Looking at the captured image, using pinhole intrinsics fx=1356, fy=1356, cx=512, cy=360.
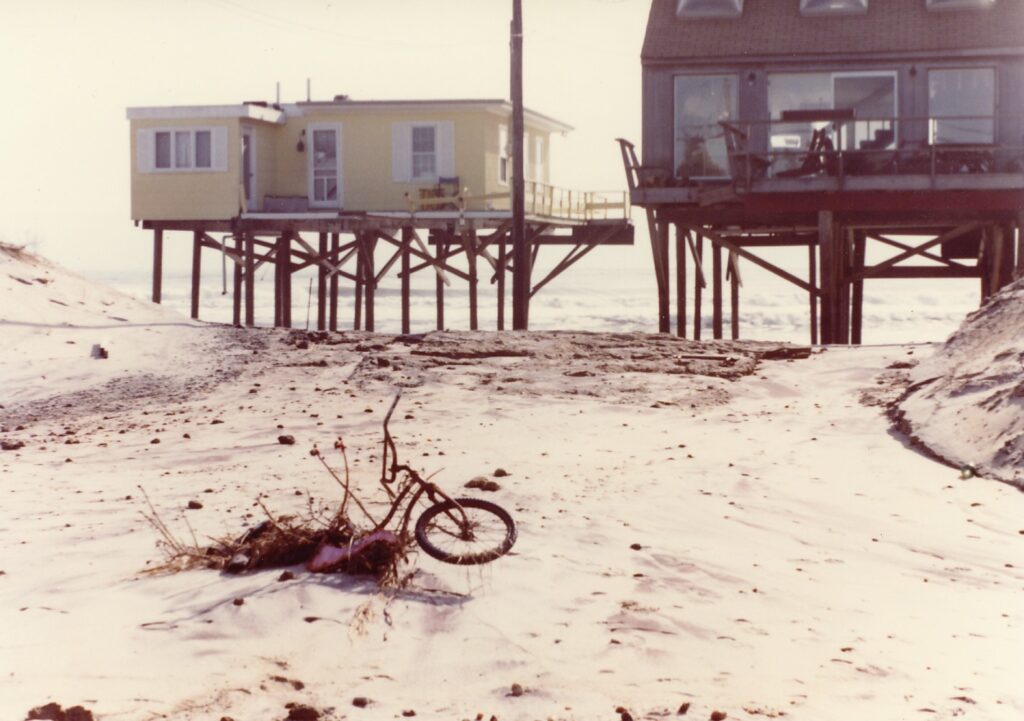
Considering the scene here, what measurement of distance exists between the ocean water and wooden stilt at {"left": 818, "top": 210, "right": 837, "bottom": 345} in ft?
117

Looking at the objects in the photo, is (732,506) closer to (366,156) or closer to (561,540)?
(561,540)

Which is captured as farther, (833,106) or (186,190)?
(186,190)

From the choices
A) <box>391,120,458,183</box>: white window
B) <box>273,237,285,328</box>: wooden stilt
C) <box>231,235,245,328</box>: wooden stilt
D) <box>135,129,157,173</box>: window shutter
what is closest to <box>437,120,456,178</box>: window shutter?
<box>391,120,458,183</box>: white window

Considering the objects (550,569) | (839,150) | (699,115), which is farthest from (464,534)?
(699,115)

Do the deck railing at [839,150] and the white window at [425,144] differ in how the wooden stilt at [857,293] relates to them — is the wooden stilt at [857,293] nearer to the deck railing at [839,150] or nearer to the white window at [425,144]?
the deck railing at [839,150]

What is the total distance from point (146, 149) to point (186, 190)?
129 centimetres

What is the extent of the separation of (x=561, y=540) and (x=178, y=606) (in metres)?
2.22

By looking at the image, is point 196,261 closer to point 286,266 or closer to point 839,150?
point 286,266

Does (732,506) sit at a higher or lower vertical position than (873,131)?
lower

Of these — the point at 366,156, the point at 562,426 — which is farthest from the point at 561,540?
the point at 366,156

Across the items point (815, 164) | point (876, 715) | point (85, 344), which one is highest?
Result: point (815, 164)

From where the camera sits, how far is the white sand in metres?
5.46

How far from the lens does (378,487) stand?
29.3 feet

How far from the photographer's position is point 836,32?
2339 centimetres
